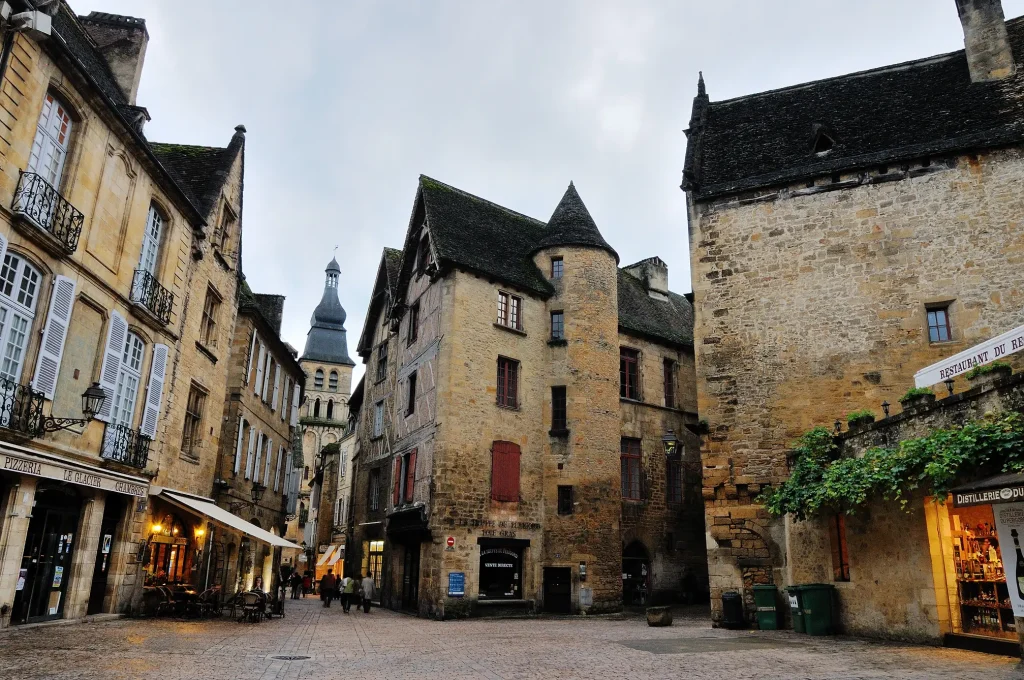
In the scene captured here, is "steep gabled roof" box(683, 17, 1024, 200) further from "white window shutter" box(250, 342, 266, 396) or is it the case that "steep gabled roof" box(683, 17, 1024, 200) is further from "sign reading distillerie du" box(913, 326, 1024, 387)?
"white window shutter" box(250, 342, 266, 396)

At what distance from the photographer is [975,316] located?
43.8 ft

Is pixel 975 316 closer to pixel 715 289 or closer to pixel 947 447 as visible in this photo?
pixel 715 289

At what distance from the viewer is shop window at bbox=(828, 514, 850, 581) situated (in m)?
11.5

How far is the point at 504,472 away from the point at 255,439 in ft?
25.4

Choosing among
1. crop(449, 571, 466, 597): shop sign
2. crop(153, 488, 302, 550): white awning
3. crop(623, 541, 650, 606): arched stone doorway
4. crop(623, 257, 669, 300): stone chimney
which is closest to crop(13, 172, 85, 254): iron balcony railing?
crop(153, 488, 302, 550): white awning

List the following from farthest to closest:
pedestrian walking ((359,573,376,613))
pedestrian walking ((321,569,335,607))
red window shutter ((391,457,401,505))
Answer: pedestrian walking ((321,569,335,607))
red window shutter ((391,457,401,505))
pedestrian walking ((359,573,376,613))

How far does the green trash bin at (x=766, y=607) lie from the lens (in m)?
12.8

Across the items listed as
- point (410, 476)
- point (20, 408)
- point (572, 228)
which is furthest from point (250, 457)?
point (572, 228)

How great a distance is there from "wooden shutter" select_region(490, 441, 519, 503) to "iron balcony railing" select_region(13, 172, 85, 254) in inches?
452

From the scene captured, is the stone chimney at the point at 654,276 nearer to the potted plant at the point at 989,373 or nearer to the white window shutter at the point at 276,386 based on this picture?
the white window shutter at the point at 276,386

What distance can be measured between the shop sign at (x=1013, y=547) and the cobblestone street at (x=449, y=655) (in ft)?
2.50

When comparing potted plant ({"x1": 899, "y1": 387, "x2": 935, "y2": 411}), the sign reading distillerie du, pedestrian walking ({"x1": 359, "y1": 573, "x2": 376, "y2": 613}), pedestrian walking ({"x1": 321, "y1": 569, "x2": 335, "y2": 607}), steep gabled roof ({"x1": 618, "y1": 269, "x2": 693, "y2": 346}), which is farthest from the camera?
steep gabled roof ({"x1": 618, "y1": 269, "x2": 693, "y2": 346})

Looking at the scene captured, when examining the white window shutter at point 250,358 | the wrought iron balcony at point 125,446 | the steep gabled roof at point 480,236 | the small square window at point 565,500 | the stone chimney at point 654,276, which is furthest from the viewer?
the stone chimney at point 654,276

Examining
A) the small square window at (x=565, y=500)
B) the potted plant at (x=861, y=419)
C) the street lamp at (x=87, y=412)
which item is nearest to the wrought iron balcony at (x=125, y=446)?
the street lamp at (x=87, y=412)
